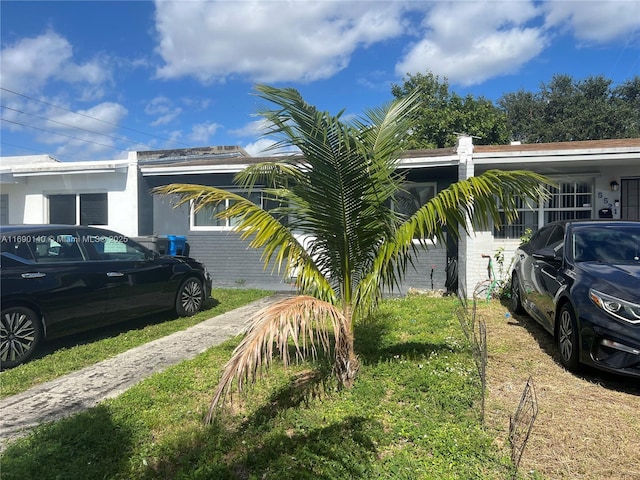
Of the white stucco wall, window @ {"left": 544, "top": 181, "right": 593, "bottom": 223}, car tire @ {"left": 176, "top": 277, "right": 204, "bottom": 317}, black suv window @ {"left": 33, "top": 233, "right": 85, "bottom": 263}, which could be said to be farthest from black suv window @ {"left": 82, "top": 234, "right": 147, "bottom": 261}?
window @ {"left": 544, "top": 181, "right": 593, "bottom": 223}

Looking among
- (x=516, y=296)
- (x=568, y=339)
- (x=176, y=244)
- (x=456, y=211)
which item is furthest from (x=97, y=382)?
(x=176, y=244)

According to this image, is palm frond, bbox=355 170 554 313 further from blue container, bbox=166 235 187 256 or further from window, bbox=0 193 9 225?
window, bbox=0 193 9 225

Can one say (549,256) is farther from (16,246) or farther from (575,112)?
(575,112)

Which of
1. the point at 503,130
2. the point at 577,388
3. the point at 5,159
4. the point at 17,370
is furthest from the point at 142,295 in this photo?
the point at 503,130

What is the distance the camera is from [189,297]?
26.3 feet

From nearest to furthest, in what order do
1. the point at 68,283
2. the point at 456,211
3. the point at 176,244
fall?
the point at 456,211 → the point at 68,283 → the point at 176,244

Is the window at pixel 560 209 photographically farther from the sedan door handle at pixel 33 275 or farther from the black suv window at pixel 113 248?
the sedan door handle at pixel 33 275

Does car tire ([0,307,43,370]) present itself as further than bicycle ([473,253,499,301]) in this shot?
No

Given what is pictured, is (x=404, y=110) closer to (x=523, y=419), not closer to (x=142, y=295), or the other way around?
(x=523, y=419)

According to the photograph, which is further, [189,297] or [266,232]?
[189,297]

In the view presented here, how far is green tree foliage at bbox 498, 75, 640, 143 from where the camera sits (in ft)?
99.2

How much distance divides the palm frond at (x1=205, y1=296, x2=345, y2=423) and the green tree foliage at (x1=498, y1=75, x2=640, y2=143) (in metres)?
33.1

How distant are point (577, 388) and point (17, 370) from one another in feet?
19.5

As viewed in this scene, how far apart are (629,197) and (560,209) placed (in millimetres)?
1474
